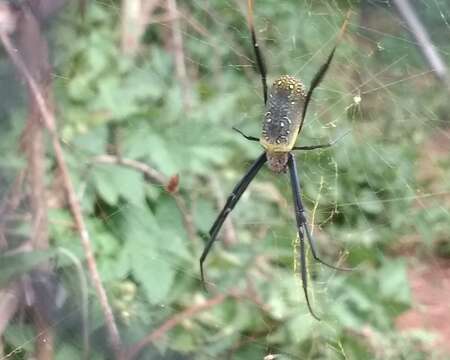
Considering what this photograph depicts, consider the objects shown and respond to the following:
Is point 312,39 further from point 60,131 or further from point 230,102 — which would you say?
point 60,131

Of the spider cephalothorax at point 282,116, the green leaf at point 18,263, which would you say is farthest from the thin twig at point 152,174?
the spider cephalothorax at point 282,116

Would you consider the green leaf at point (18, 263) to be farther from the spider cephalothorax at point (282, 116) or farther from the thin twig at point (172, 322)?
the spider cephalothorax at point (282, 116)

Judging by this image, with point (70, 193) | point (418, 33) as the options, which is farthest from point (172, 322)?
point (418, 33)

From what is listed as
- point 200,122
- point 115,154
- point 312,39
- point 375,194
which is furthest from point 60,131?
point 375,194

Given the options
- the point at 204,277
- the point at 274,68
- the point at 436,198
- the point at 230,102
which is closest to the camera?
the point at 274,68

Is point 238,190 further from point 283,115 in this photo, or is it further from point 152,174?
point 152,174

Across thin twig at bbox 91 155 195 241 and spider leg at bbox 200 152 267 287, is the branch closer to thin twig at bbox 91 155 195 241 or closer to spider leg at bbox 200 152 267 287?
spider leg at bbox 200 152 267 287
